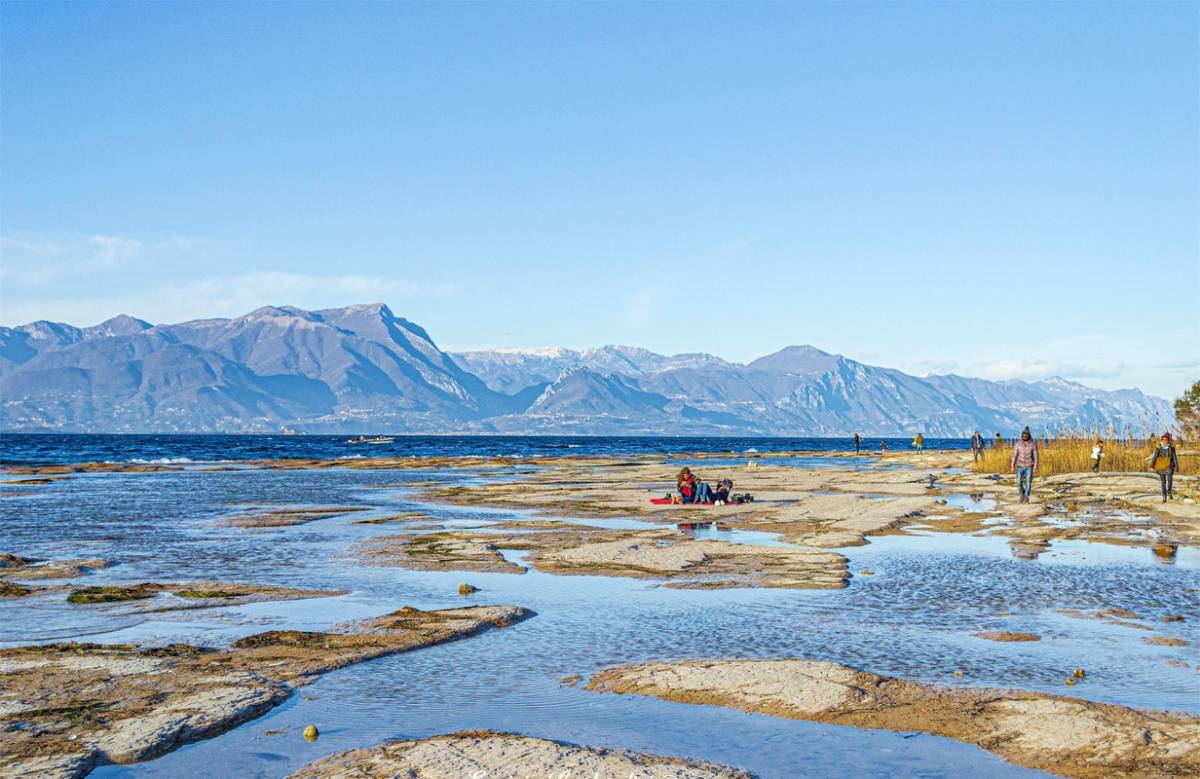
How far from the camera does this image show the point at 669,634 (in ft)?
48.4

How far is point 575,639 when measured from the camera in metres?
14.5

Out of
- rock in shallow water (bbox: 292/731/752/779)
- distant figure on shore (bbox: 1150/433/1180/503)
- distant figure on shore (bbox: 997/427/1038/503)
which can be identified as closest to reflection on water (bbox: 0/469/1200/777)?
rock in shallow water (bbox: 292/731/752/779)

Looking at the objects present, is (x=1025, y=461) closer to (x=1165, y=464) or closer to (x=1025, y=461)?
(x=1025, y=461)

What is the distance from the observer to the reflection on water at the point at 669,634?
9.81 m

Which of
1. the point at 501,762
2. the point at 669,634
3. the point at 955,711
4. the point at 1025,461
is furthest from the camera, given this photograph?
the point at 1025,461

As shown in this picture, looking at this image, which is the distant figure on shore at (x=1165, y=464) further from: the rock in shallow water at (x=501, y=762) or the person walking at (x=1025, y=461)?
the rock in shallow water at (x=501, y=762)

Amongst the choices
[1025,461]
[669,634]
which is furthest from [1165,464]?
[669,634]

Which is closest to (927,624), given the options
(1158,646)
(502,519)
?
(1158,646)

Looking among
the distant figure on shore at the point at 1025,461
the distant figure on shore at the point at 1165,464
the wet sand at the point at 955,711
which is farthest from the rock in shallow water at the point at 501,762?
the distant figure on shore at the point at 1165,464

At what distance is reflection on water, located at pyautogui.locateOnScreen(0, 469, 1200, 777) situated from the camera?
9.81 meters

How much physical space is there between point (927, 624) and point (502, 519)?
21330mm

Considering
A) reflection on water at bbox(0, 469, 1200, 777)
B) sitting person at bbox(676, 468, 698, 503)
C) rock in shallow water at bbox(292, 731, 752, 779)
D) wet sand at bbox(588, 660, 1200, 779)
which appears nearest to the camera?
rock in shallow water at bbox(292, 731, 752, 779)

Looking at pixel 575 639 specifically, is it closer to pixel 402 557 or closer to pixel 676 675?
pixel 676 675

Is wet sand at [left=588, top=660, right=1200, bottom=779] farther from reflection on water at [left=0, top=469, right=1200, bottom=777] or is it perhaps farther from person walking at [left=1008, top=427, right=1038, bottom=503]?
person walking at [left=1008, top=427, right=1038, bottom=503]
